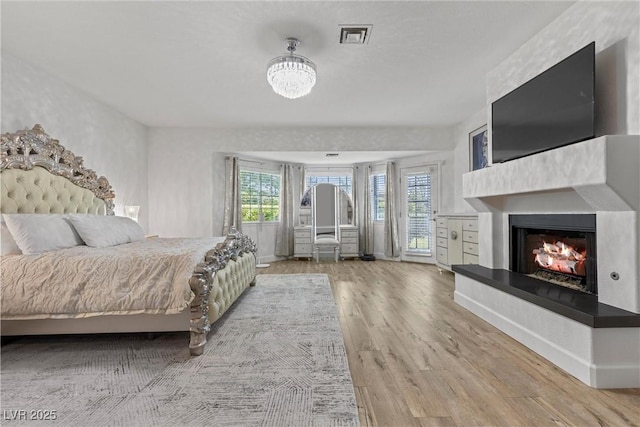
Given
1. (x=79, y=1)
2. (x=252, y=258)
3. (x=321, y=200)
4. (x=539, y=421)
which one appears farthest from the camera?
(x=321, y=200)

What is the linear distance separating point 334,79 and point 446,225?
9.81ft

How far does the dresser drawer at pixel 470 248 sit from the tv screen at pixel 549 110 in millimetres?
1474

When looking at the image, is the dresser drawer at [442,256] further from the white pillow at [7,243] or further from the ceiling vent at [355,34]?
the white pillow at [7,243]

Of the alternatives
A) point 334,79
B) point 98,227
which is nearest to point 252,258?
point 98,227

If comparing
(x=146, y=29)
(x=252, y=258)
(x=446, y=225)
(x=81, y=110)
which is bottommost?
(x=252, y=258)

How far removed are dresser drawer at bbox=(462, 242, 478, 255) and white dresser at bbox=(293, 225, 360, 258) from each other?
2613mm

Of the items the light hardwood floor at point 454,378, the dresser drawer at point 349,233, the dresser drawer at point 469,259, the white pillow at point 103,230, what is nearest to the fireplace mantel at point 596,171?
the light hardwood floor at point 454,378

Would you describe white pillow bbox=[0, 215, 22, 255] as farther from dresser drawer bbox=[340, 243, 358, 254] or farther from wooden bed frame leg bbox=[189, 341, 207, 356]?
dresser drawer bbox=[340, 243, 358, 254]

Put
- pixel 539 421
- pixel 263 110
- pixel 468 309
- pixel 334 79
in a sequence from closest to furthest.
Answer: pixel 539 421, pixel 468 309, pixel 334 79, pixel 263 110

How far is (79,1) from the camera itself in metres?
2.20

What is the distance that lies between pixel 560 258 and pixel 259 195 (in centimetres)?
527

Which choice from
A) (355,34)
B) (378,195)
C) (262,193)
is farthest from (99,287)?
(378,195)

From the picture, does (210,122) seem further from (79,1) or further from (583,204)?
(583,204)

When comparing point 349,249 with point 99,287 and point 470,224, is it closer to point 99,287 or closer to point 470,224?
point 470,224
